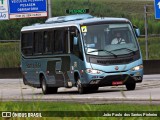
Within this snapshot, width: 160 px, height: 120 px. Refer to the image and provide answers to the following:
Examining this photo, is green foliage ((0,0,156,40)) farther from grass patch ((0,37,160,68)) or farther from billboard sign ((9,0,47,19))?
billboard sign ((9,0,47,19))

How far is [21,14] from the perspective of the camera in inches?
2479

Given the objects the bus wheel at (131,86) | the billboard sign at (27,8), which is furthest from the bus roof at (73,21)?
the billboard sign at (27,8)

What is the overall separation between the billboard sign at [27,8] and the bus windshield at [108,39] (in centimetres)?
3526

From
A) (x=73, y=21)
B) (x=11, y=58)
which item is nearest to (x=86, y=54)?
(x=73, y=21)

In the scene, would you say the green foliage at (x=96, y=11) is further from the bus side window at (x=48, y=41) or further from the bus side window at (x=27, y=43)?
the bus side window at (x=48, y=41)

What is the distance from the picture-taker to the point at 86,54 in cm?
2636

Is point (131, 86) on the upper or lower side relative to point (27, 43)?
lower

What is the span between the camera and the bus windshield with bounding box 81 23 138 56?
86.3 ft

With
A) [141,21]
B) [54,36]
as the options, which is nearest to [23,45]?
[54,36]

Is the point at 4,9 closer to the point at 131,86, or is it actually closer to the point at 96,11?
the point at 96,11

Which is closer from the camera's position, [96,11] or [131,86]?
[131,86]

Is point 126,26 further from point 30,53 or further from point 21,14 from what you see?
point 21,14

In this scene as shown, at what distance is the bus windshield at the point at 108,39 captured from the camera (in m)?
26.3

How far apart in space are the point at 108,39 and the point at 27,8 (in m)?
36.9
